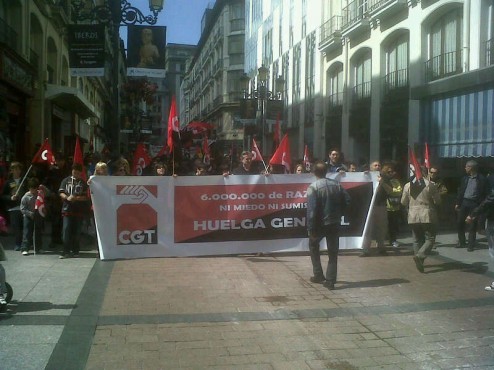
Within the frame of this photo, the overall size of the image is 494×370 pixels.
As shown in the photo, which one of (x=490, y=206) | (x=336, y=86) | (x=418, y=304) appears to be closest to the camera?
(x=418, y=304)

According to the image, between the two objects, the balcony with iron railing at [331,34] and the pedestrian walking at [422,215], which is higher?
the balcony with iron railing at [331,34]

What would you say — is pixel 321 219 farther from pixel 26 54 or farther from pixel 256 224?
pixel 26 54

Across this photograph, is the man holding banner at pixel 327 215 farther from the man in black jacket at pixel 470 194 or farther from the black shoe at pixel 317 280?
the man in black jacket at pixel 470 194

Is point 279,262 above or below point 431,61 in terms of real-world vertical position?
below

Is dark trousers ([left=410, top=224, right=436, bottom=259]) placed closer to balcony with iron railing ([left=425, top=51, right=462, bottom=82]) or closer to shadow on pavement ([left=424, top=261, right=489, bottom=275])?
shadow on pavement ([left=424, top=261, right=489, bottom=275])

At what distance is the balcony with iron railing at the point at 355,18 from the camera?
23.6 metres

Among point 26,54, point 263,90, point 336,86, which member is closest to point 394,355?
point 26,54

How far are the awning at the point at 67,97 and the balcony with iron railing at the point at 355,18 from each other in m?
11.5

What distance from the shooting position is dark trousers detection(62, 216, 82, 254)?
10094mm

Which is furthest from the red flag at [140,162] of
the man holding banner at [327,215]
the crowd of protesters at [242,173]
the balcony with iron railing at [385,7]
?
the balcony with iron railing at [385,7]

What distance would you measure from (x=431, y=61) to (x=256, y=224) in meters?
11.1

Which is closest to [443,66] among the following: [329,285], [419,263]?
[419,263]

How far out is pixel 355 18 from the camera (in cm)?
2455

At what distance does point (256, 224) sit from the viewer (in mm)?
10633
